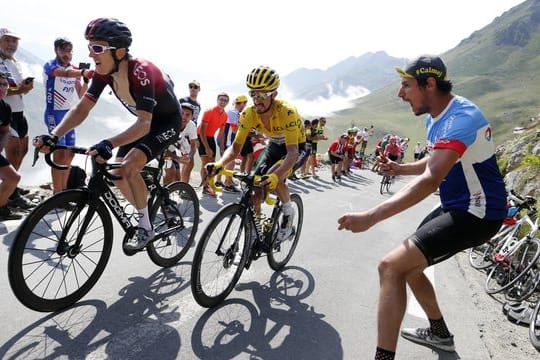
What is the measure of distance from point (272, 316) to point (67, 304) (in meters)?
1.89

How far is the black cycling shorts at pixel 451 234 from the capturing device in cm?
288

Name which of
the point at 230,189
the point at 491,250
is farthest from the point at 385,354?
the point at 230,189

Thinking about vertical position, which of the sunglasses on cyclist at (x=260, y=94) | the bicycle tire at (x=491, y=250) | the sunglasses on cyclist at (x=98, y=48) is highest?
the sunglasses on cyclist at (x=98, y=48)

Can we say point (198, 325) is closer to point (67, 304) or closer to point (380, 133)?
point (67, 304)

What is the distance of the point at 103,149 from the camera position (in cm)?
315

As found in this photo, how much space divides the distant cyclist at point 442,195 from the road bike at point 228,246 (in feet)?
4.88

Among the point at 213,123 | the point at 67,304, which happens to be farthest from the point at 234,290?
the point at 213,123

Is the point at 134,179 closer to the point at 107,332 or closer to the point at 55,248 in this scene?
the point at 55,248

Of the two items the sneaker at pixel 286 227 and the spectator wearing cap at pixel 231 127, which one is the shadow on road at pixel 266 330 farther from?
the spectator wearing cap at pixel 231 127

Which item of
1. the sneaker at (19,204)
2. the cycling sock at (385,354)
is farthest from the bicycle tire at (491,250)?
the sneaker at (19,204)

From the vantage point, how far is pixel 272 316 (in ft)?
12.7

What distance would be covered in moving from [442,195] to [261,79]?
2340mm

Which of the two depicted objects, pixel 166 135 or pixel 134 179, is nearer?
pixel 134 179

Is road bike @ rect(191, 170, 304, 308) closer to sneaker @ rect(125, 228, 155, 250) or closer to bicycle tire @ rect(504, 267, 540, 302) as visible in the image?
sneaker @ rect(125, 228, 155, 250)
